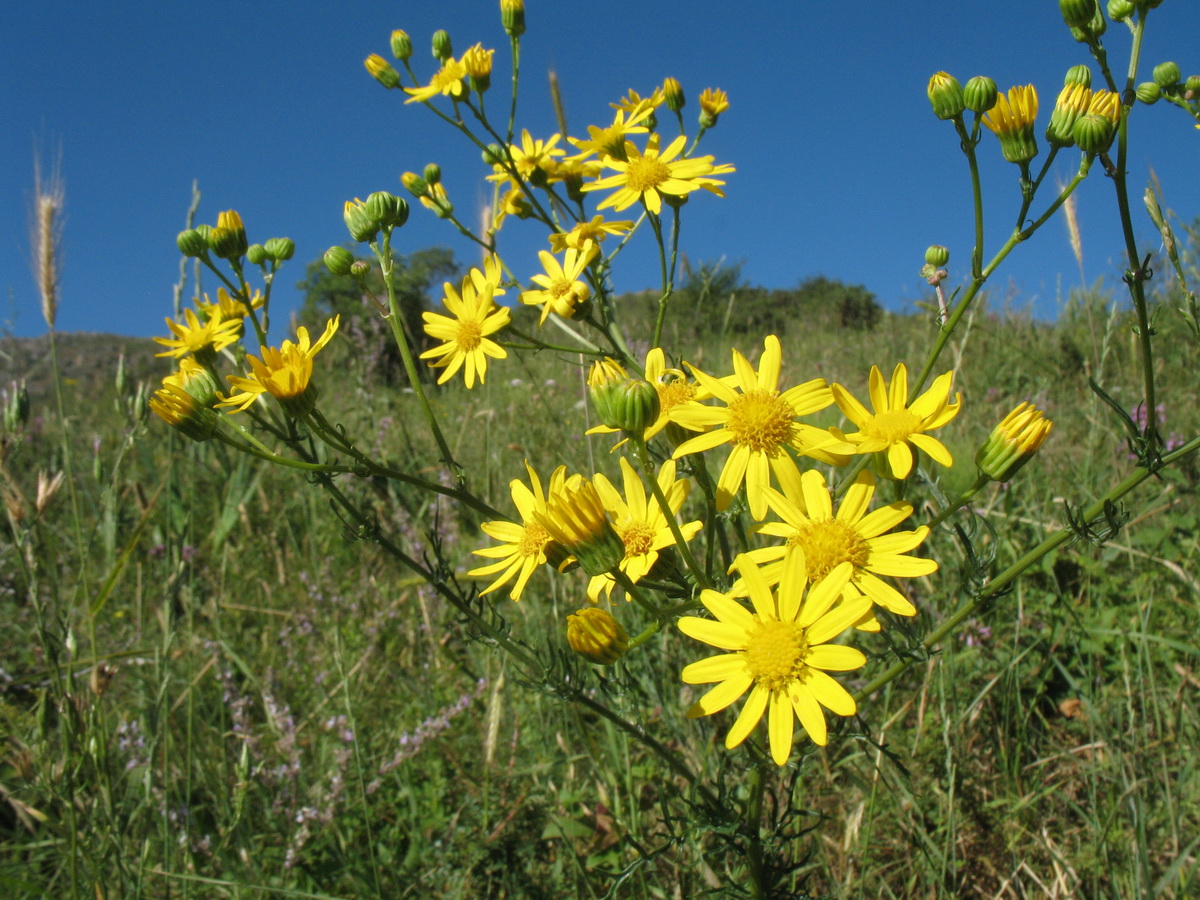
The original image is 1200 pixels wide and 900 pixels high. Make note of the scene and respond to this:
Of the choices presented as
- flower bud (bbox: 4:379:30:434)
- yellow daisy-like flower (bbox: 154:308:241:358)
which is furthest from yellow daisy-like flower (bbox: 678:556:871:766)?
flower bud (bbox: 4:379:30:434)

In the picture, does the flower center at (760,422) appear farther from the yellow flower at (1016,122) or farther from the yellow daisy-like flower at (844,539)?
the yellow flower at (1016,122)

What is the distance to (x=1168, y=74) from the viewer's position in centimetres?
187

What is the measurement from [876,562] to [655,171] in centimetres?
132

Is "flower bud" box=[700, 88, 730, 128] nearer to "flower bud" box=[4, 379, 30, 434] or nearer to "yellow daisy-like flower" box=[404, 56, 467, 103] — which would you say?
"yellow daisy-like flower" box=[404, 56, 467, 103]

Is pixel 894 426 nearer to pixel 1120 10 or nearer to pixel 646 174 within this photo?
pixel 646 174

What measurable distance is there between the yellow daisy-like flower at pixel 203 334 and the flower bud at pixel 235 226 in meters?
0.21

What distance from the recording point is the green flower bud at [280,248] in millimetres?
2211

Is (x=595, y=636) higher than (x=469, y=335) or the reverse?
the reverse

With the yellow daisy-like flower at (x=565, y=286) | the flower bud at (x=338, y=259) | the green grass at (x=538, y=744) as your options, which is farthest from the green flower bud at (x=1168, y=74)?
the flower bud at (x=338, y=259)

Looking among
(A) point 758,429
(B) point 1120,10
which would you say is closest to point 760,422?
(A) point 758,429

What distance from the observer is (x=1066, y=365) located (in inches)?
227

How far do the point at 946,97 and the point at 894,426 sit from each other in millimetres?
→ 723

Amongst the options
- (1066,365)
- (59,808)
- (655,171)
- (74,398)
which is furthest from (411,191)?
(74,398)

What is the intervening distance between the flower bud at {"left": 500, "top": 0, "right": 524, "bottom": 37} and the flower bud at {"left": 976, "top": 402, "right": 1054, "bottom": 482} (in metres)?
2.13
